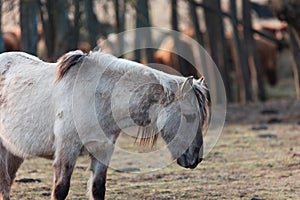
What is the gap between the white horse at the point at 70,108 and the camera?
638 cm

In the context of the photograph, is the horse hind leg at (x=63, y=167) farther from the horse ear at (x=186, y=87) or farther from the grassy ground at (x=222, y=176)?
the grassy ground at (x=222, y=176)

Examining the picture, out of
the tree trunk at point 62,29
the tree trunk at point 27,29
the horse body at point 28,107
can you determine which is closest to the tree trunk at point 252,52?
the tree trunk at point 62,29

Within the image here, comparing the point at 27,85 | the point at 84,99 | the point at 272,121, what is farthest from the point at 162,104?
the point at 272,121

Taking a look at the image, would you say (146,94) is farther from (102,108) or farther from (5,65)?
(5,65)

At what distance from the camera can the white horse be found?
6383 millimetres

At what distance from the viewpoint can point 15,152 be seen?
718 cm

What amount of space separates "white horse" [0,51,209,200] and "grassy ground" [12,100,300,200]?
133 centimetres

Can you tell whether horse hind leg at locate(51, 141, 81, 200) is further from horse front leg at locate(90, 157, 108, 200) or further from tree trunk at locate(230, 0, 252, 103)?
tree trunk at locate(230, 0, 252, 103)

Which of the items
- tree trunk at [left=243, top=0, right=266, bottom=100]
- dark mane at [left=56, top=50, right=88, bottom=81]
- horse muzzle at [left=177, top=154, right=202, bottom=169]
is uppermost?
tree trunk at [left=243, top=0, right=266, bottom=100]

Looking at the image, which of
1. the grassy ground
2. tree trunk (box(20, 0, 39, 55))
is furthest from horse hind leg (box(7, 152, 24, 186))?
tree trunk (box(20, 0, 39, 55))

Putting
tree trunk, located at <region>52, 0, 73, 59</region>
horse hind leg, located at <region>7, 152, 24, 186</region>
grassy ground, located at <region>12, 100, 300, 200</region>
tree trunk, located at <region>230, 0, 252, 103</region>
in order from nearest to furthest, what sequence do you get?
1. horse hind leg, located at <region>7, 152, 24, 186</region>
2. grassy ground, located at <region>12, 100, 300, 200</region>
3. tree trunk, located at <region>52, 0, 73, 59</region>
4. tree trunk, located at <region>230, 0, 252, 103</region>

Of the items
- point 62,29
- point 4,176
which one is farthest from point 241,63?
point 4,176

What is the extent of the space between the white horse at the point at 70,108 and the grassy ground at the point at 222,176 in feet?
4.36

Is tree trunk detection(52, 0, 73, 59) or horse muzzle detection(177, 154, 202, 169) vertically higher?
tree trunk detection(52, 0, 73, 59)
